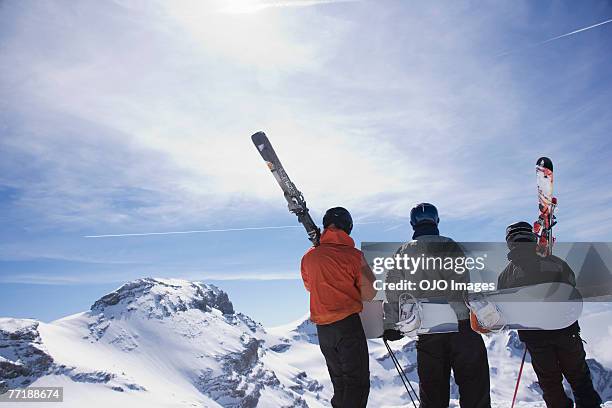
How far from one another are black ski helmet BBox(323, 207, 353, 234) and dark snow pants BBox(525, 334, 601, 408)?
10.7 ft

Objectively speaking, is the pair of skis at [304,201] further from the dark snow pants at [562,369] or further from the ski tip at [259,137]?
the dark snow pants at [562,369]

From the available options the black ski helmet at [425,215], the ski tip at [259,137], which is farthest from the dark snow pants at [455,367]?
the ski tip at [259,137]

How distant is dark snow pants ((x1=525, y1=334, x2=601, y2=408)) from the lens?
22.1 feet

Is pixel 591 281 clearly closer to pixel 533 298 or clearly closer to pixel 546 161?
pixel 533 298

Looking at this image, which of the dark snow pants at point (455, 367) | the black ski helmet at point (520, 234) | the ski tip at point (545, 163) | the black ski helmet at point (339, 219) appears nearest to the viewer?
the dark snow pants at point (455, 367)

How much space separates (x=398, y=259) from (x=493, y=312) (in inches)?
61.1

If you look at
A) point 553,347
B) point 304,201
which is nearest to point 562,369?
point 553,347

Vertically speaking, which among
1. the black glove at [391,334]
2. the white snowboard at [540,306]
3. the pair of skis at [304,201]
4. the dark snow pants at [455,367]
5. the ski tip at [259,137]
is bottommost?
the dark snow pants at [455,367]

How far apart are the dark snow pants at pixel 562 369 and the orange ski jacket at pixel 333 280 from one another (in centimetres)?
276

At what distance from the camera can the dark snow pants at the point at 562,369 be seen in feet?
22.1

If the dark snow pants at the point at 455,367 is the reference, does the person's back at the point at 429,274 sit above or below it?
above

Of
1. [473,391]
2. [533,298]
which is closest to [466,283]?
[533,298]

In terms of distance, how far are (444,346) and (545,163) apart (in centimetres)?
430

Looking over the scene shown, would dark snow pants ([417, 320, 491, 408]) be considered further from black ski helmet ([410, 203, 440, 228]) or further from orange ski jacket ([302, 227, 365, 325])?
black ski helmet ([410, 203, 440, 228])
